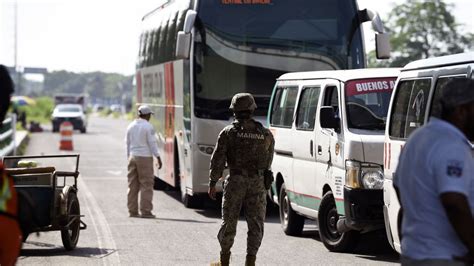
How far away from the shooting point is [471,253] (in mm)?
5246

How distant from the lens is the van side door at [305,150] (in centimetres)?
1388

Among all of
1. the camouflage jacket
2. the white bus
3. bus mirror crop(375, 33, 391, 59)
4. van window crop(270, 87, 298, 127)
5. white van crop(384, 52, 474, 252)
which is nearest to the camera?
white van crop(384, 52, 474, 252)

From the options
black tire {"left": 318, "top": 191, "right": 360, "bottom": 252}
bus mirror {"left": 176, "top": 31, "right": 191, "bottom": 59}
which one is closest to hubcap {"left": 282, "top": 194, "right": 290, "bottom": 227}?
black tire {"left": 318, "top": 191, "right": 360, "bottom": 252}

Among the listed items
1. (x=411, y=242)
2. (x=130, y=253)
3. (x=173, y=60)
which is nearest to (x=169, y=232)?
Answer: (x=130, y=253)

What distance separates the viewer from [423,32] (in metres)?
76.0

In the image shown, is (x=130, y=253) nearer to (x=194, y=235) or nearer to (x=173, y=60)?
(x=194, y=235)

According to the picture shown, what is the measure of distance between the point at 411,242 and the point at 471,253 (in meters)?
0.27

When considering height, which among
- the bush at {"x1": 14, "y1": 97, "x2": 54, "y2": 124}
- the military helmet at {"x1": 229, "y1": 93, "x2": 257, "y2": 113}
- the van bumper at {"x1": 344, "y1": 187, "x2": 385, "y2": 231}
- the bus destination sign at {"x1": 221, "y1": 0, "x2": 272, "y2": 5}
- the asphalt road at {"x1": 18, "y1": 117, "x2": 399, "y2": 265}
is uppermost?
A: the bus destination sign at {"x1": 221, "y1": 0, "x2": 272, "y2": 5}

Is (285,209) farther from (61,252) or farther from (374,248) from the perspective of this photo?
(61,252)

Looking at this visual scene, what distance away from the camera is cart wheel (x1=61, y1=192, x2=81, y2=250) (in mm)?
12914

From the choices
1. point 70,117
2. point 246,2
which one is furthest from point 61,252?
point 70,117

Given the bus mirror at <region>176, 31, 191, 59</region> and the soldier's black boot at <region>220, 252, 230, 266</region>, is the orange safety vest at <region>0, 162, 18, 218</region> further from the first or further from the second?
the bus mirror at <region>176, 31, 191, 59</region>

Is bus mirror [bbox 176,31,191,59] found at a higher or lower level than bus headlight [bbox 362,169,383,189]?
higher

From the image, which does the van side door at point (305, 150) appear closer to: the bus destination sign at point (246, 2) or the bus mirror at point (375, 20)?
the bus mirror at point (375, 20)
